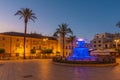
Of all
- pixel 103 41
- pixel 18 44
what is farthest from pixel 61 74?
A: pixel 103 41

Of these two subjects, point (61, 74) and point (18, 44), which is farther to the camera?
point (18, 44)

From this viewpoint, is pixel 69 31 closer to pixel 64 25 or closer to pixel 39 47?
pixel 64 25

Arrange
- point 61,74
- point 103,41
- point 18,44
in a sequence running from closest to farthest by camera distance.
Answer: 1. point 61,74
2. point 18,44
3. point 103,41

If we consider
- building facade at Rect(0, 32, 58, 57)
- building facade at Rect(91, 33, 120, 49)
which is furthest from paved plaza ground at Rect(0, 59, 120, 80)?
building facade at Rect(91, 33, 120, 49)

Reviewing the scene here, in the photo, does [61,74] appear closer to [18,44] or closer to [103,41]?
[18,44]

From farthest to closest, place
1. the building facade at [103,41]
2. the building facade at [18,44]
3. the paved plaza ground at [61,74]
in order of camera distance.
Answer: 1. the building facade at [103,41]
2. the building facade at [18,44]
3. the paved plaza ground at [61,74]

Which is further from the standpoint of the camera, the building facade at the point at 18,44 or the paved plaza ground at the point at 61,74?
the building facade at the point at 18,44

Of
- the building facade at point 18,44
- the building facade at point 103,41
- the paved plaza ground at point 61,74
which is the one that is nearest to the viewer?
the paved plaza ground at point 61,74

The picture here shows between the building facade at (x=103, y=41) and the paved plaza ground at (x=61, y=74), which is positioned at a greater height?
the building facade at (x=103, y=41)

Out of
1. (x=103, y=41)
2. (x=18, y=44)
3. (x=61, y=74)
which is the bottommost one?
(x=61, y=74)

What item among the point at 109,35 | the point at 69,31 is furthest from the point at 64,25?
the point at 109,35

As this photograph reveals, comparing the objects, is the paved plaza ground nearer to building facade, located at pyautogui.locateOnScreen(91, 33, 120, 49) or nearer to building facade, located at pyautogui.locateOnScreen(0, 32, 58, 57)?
building facade, located at pyautogui.locateOnScreen(0, 32, 58, 57)

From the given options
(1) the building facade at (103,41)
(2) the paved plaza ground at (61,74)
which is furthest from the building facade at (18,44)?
(2) the paved plaza ground at (61,74)

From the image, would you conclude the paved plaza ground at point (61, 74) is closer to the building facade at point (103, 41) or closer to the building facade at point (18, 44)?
the building facade at point (18, 44)
